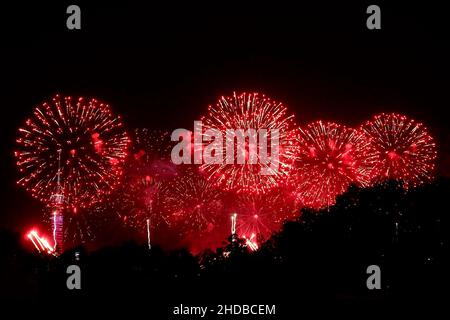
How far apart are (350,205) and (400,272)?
205cm

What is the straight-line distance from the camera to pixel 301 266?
46.0ft

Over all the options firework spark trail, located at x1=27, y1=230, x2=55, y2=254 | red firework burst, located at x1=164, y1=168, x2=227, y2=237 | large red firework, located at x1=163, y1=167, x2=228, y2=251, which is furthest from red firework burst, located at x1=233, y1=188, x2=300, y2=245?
firework spark trail, located at x1=27, y1=230, x2=55, y2=254

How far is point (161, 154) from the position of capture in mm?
29953

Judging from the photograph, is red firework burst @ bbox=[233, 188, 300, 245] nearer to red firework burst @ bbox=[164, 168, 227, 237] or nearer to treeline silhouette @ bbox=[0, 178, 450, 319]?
red firework burst @ bbox=[164, 168, 227, 237]

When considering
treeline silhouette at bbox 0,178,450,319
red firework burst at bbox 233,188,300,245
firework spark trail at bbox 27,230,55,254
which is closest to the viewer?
treeline silhouette at bbox 0,178,450,319

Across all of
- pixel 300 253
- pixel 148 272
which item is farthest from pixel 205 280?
pixel 300 253

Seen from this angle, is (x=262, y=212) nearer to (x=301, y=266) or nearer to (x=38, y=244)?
(x=38, y=244)

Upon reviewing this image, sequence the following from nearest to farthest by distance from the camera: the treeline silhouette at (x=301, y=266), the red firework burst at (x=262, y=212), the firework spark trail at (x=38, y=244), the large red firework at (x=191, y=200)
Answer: the treeline silhouette at (x=301, y=266), the firework spark trail at (x=38, y=244), the large red firework at (x=191, y=200), the red firework burst at (x=262, y=212)

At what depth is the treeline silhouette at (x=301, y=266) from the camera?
512 inches

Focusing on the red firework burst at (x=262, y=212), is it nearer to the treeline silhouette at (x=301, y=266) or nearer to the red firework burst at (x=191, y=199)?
the red firework burst at (x=191, y=199)

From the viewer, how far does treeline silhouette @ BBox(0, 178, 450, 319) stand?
13.0 metres

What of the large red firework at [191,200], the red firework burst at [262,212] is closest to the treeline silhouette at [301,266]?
the large red firework at [191,200]

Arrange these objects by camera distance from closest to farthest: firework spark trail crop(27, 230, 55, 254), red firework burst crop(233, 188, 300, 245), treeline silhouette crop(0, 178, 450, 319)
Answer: treeline silhouette crop(0, 178, 450, 319), firework spark trail crop(27, 230, 55, 254), red firework burst crop(233, 188, 300, 245)
